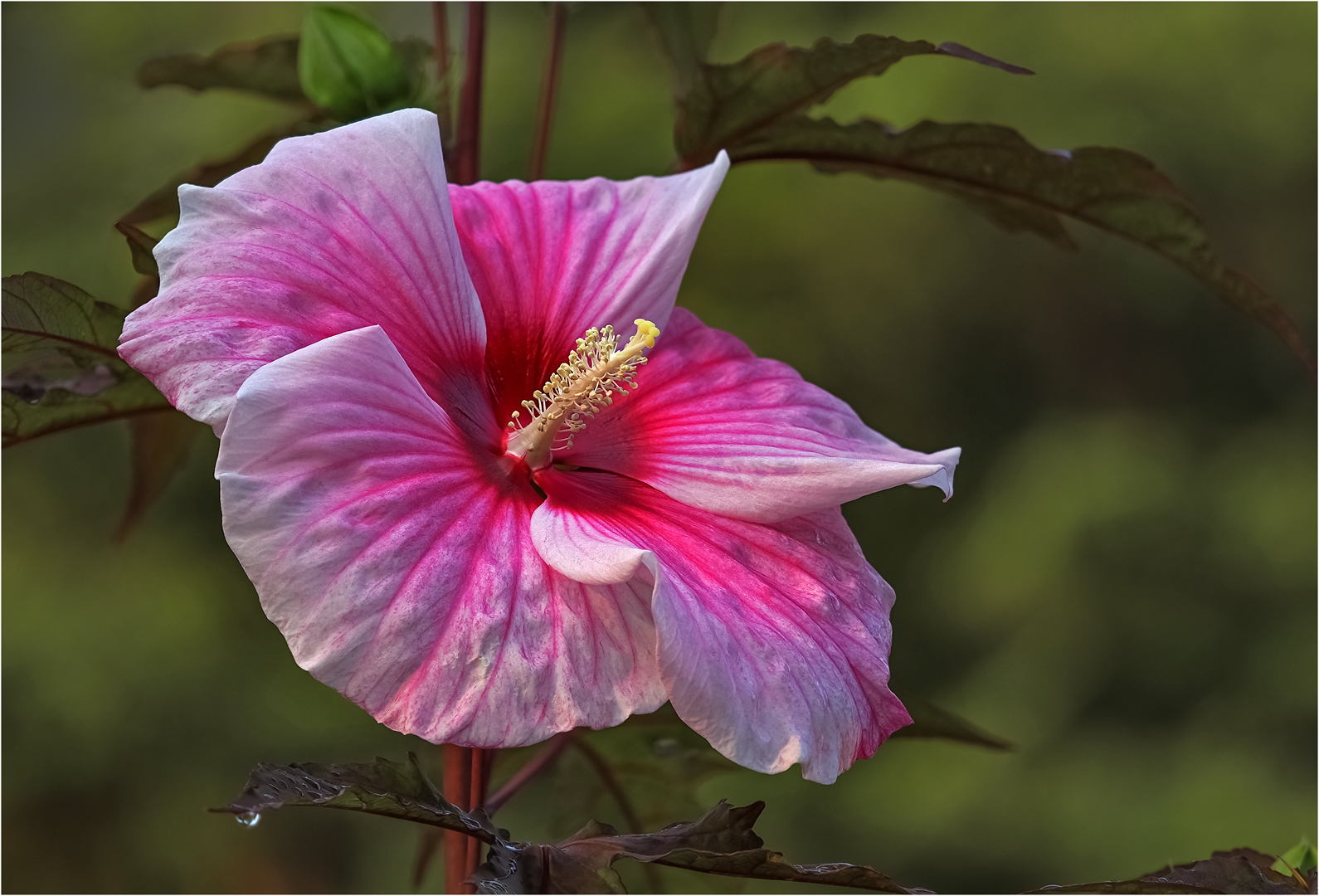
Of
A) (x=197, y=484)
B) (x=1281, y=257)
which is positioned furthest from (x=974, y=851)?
(x=197, y=484)

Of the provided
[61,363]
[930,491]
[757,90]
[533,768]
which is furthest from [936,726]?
→ [930,491]

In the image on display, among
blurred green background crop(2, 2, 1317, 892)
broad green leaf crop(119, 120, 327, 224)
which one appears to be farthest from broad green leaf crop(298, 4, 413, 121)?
blurred green background crop(2, 2, 1317, 892)

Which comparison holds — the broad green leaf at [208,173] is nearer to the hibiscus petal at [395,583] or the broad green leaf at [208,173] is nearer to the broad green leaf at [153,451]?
the broad green leaf at [153,451]

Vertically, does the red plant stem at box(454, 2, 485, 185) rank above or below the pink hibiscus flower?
above

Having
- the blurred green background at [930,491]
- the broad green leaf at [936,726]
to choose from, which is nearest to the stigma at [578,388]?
the broad green leaf at [936,726]

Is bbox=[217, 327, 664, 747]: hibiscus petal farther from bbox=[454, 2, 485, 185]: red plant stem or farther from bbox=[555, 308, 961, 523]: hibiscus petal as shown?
bbox=[454, 2, 485, 185]: red plant stem

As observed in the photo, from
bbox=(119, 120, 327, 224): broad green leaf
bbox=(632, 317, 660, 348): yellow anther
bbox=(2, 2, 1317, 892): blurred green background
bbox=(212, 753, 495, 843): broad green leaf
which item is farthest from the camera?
bbox=(2, 2, 1317, 892): blurred green background

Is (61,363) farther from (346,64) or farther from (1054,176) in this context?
(1054,176)
